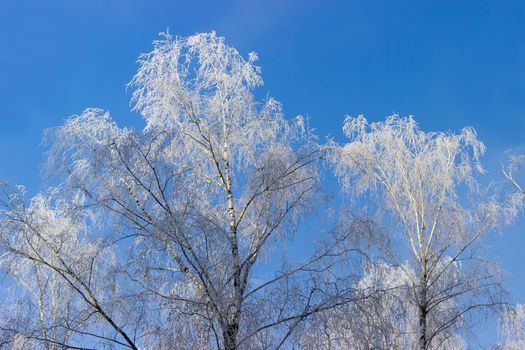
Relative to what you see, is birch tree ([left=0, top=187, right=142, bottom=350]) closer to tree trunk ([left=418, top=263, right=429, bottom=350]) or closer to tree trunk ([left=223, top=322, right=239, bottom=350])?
tree trunk ([left=223, top=322, right=239, bottom=350])

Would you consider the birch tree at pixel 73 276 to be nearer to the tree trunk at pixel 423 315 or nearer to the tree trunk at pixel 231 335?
the tree trunk at pixel 231 335

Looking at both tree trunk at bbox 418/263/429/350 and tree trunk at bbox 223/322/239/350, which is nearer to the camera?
tree trunk at bbox 223/322/239/350

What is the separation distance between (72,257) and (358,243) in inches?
196

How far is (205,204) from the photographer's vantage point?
38.3ft

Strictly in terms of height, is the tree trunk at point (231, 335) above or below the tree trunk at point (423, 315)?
below

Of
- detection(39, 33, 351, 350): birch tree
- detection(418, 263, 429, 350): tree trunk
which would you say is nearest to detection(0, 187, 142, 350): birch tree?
detection(39, 33, 351, 350): birch tree

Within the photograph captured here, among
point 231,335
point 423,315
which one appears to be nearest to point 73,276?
point 231,335

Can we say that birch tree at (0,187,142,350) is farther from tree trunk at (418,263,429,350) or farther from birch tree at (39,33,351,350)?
tree trunk at (418,263,429,350)

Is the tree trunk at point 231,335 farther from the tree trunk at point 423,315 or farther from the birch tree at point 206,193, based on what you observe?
the tree trunk at point 423,315

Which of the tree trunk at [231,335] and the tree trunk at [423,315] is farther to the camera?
the tree trunk at [423,315]

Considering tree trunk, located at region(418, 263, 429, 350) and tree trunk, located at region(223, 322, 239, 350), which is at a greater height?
tree trunk, located at region(418, 263, 429, 350)

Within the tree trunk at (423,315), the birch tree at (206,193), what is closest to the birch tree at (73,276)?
the birch tree at (206,193)

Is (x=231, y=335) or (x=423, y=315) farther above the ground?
(x=423, y=315)

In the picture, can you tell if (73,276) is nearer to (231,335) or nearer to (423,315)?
(231,335)
